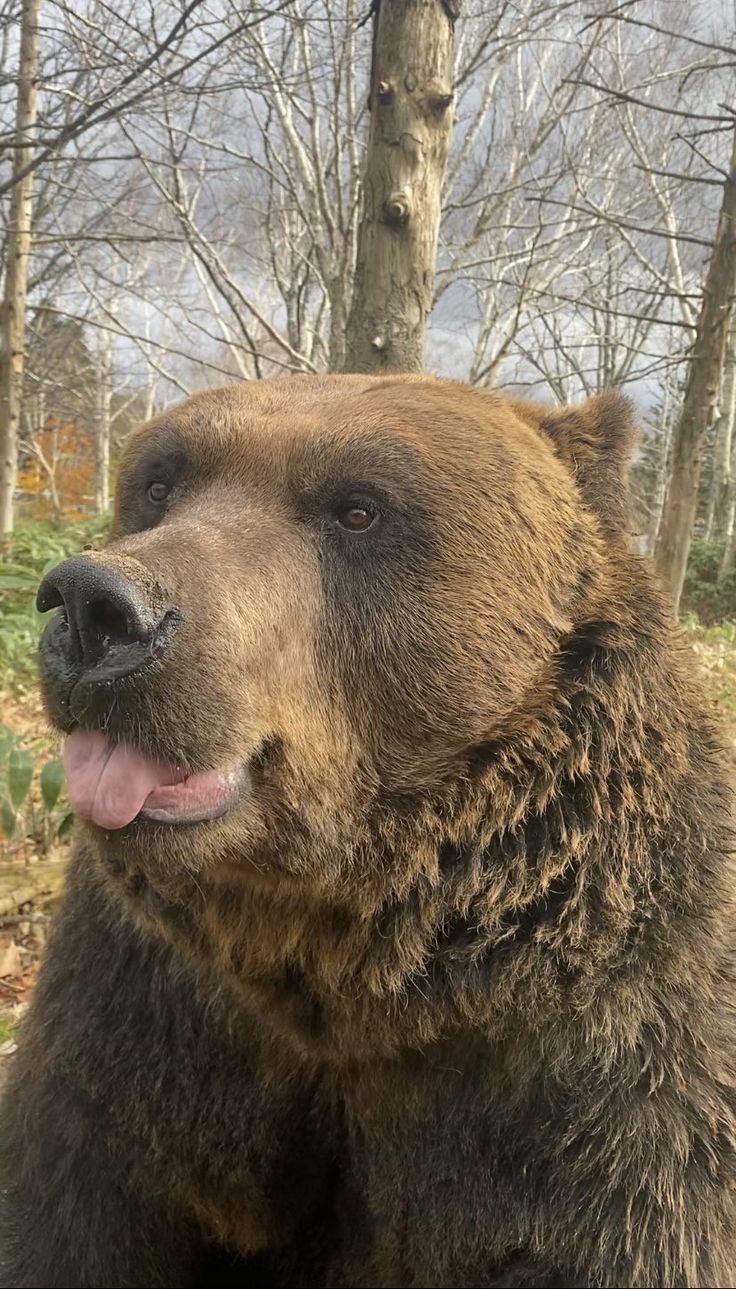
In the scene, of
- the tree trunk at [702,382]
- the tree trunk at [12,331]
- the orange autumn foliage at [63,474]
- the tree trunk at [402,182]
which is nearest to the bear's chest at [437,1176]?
the tree trunk at [402,182]

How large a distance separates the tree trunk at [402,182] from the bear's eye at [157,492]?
2.38 m

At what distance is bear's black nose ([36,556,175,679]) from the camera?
139 centimetres

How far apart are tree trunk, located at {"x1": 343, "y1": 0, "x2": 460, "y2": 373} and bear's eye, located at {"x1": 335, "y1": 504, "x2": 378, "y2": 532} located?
103 inches

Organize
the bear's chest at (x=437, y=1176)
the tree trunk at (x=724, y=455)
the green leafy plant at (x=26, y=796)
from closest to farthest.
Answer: the bear's chest at (x=437, y=1176)
the green leafy plant at (x=26, y=796)
the tree trunk at (x=724, y=455)

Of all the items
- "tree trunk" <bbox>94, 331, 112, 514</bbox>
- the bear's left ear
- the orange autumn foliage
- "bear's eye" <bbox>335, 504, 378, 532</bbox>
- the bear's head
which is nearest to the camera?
the bear's head

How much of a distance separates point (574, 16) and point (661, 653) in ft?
31.5

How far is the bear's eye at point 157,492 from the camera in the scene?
6.75 ft

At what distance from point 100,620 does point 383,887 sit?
705 millimetres

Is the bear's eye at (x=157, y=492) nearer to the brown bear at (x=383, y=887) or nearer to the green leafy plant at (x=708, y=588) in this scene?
the brown bear at (x=383, y=887)

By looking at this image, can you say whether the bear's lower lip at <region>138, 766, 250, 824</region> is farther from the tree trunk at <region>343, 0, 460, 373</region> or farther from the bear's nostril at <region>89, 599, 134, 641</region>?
the tree trunk at <region>343, 0, 460, 373</region>

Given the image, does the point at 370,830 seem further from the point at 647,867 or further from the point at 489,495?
the point at 489,495

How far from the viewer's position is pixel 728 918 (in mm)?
1896

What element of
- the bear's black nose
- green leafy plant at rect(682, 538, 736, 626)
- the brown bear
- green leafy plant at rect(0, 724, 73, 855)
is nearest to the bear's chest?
the brown bear

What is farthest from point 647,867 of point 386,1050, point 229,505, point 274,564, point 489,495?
point 229,505
